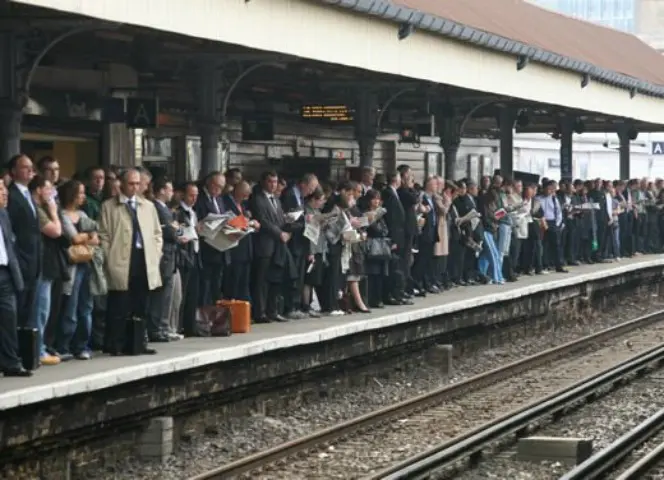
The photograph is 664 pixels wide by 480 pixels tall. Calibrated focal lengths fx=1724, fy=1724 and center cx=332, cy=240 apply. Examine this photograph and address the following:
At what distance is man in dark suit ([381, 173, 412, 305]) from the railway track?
168 centimetres

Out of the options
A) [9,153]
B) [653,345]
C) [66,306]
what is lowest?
[653,345]

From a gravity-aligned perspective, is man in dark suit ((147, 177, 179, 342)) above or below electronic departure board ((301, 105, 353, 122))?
below

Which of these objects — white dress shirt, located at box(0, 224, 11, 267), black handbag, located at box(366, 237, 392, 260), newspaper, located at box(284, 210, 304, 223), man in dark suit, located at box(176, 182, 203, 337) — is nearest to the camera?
white dress shirt, located at box(0, 224, 11, 267)

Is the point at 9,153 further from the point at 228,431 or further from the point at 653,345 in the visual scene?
the point at 653,345

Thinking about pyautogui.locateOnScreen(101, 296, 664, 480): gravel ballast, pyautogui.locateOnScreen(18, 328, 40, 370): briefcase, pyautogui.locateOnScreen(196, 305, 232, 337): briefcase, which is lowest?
pyautogui.locateOnScreen(101, 296, 664, 480): gravel ballast

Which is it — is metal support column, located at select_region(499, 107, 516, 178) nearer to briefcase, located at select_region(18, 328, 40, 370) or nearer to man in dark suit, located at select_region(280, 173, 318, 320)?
man in dark suit, located at select_region(280, 173, 318, 320)

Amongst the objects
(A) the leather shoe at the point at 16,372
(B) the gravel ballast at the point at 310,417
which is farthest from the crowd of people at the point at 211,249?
(B) the gravel ballast at the point at 310,417

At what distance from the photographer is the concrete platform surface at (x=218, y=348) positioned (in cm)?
1176

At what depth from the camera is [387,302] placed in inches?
815

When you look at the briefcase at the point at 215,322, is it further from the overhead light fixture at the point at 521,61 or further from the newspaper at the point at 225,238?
the overhead light fixture at the point at 521,61

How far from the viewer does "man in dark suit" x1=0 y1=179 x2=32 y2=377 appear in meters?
11.9

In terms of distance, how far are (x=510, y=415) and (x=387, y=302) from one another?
5.37 metres

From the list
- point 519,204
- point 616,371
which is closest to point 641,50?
point 519,204

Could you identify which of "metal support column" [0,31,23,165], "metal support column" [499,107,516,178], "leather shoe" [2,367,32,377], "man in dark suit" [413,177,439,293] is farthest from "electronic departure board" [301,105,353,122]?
"leather shoe" [2,367,32,377]
